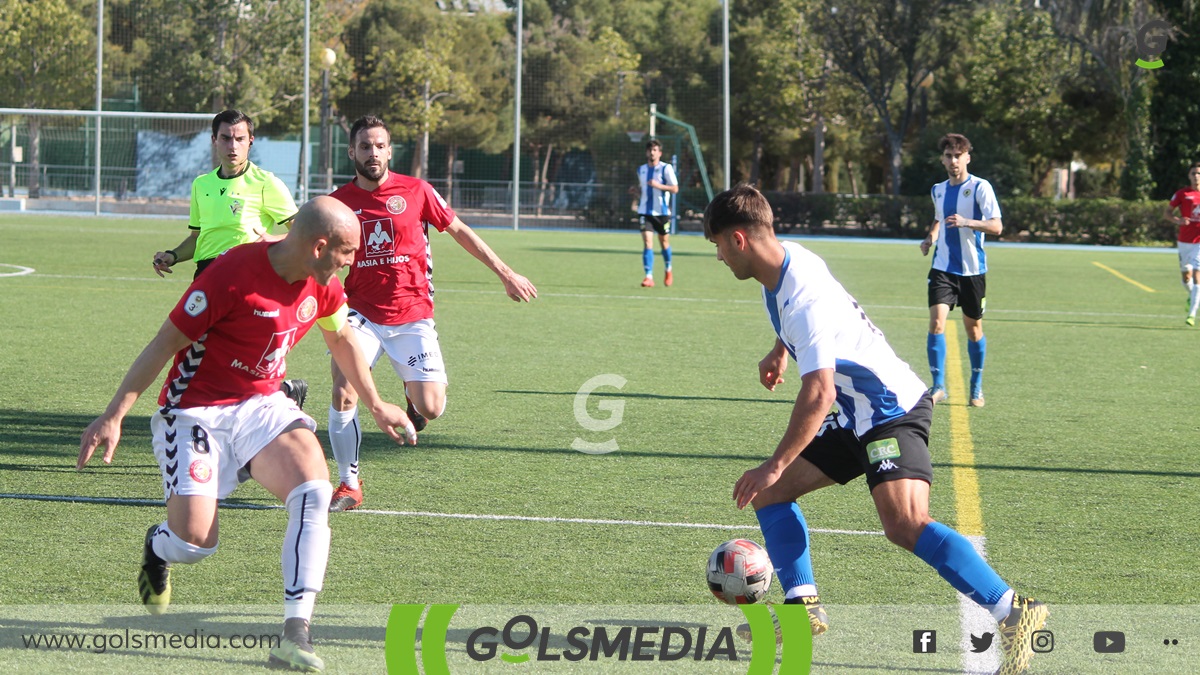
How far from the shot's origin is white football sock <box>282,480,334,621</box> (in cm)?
421

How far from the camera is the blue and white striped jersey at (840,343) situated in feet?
13.7

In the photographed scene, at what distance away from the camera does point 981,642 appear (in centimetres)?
461

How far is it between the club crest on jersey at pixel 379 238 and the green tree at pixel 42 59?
3277cm

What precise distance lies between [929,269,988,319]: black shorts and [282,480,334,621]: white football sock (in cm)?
720

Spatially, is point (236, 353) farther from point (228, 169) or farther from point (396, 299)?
point (228, 169)

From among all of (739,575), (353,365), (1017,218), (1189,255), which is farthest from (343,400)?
(1017,218)

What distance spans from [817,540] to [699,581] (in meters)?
0.90

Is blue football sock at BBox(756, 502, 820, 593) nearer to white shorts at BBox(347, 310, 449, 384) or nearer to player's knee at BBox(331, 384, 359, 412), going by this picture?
player's knee at BBox(331, 384, 359, 412)

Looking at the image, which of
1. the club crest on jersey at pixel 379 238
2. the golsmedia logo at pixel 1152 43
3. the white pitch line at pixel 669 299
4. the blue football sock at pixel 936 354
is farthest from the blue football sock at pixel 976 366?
the golsmedia logo at pixel 1152 43

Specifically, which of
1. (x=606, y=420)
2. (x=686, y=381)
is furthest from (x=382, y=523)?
(x=686, y=381)

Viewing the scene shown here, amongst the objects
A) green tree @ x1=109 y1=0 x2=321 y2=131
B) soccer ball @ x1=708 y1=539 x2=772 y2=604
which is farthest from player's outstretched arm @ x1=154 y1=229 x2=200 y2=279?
green tree @ x1=109 y1=0 x2=321 y2=131

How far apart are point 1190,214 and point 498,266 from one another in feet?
44.7

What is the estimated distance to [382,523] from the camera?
6195 millimetres

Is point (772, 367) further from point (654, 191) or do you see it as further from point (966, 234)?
point (654, 191)
